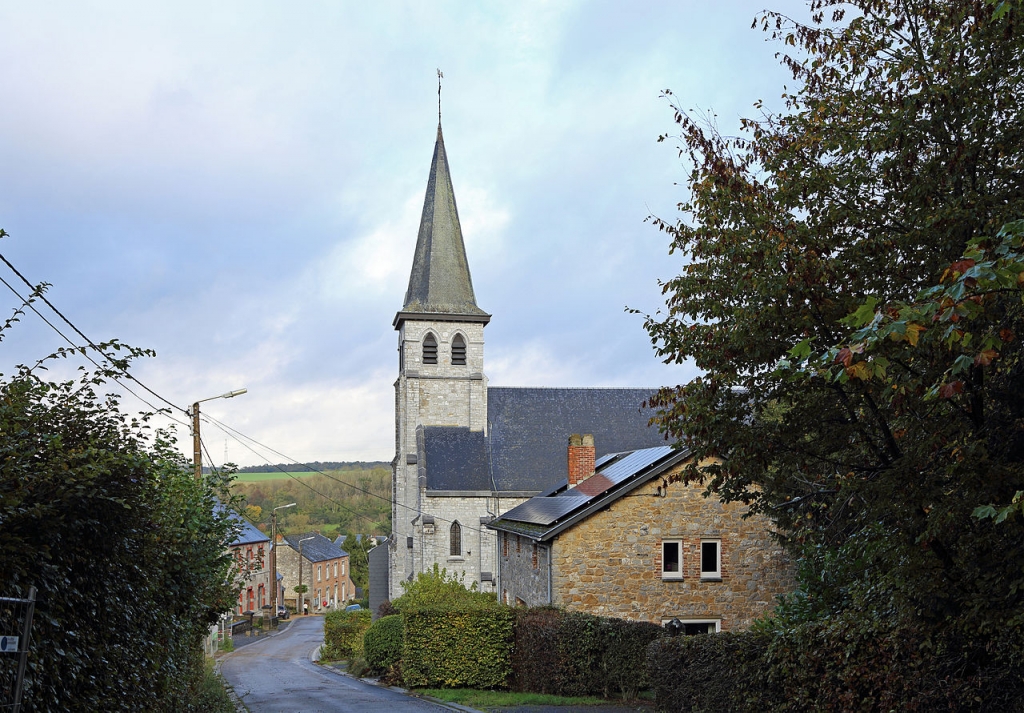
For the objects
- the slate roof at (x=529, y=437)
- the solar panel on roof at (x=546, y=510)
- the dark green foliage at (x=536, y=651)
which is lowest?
the dark green foliage at (x=536, y=651)

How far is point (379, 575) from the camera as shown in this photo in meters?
51.1

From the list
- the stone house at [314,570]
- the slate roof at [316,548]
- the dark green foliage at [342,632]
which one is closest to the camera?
the dark green foliage at [342,632]

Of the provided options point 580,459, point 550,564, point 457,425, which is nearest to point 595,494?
point 550,564

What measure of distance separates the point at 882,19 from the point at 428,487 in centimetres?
3679

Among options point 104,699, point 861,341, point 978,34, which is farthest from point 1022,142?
point 104,699

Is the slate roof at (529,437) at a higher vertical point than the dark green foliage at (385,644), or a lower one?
higher

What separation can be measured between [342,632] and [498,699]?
2127 centimetres

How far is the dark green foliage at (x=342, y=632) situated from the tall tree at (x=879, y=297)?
3015cm

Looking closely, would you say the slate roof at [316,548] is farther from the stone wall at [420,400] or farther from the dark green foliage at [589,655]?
the dark green foliage at [589,655]

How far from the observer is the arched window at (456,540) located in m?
43.6

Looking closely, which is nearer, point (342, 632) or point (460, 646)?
point (460, 646)

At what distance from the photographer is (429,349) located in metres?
47.2

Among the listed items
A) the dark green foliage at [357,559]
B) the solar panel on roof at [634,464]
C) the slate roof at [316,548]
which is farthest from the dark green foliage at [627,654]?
the dark green foliage at [357,559]

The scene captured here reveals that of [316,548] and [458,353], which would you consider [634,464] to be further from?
[316,548]
